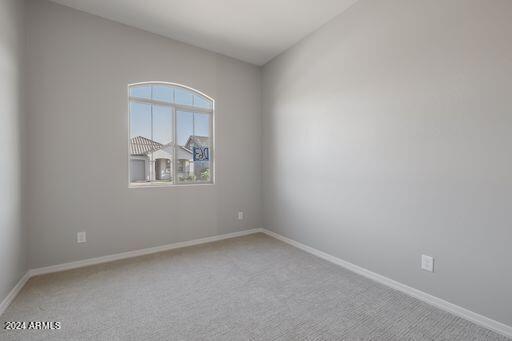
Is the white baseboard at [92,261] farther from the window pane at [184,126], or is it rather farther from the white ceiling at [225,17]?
the white ceiling at [225,17]

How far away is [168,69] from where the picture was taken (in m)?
3.25

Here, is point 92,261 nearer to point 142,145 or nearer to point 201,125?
point 142,145

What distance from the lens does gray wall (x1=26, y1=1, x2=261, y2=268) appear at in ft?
8.25

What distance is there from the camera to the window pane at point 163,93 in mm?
3264

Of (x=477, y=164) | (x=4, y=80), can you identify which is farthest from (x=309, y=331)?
(x=4, y=80)

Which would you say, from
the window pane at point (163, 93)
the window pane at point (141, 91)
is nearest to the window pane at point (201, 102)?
the window pane at point (163, 93)

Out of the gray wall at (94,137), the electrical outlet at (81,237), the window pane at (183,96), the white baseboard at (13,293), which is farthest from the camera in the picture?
the window pane at (183,96)

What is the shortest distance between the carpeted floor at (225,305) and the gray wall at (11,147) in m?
0.31

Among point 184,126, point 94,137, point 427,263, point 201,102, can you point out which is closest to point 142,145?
point 94,137

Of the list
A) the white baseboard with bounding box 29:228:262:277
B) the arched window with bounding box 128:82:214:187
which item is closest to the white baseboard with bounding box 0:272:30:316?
the white baseboard with bounding box 29:228:262:277

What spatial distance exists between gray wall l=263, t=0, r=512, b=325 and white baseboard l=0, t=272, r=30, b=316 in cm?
309

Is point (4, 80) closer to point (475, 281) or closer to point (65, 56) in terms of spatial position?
point (65, 56)

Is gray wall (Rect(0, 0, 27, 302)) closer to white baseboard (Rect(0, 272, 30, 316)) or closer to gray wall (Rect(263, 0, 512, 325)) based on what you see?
white baseboard (Rect(0, 272, 30, 316))

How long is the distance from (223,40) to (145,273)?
125 inches
